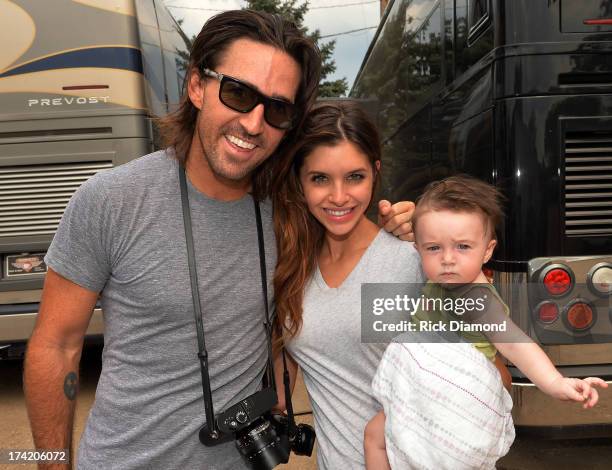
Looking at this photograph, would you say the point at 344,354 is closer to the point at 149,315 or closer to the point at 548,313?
the point at 149,315

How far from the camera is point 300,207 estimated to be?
78.5 inches

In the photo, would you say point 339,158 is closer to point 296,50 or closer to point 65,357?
point 296,50

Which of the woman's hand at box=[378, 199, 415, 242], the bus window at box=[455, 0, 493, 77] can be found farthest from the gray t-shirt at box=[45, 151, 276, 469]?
the bus window at box=[455, 0, 493, 77]

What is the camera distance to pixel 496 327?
1.60 metres

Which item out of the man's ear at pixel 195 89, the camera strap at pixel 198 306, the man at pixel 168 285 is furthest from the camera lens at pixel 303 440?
the man's ear at pixel 195 89

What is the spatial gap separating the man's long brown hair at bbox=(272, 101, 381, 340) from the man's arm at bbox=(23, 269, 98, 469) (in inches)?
25.2

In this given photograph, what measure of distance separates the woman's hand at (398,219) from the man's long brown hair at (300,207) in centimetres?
18

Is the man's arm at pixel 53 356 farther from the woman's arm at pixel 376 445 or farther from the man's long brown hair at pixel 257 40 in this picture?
the woman's arm at pixel 376 445

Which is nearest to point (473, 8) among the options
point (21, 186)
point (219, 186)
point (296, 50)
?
point (296, 50)

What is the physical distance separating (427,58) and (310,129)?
7.31 ft

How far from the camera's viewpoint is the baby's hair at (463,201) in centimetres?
167

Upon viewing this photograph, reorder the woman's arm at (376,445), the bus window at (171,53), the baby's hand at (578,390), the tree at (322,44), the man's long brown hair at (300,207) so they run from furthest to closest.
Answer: the tree at (322,44) < the bus window at (171,53) < the man's long brown hair at (300,207) < the woman's arm at (376,445) < the baby's hand at (578,390)

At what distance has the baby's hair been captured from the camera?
5.48ft

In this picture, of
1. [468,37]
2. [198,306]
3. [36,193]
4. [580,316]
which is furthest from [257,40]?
[36,193]
